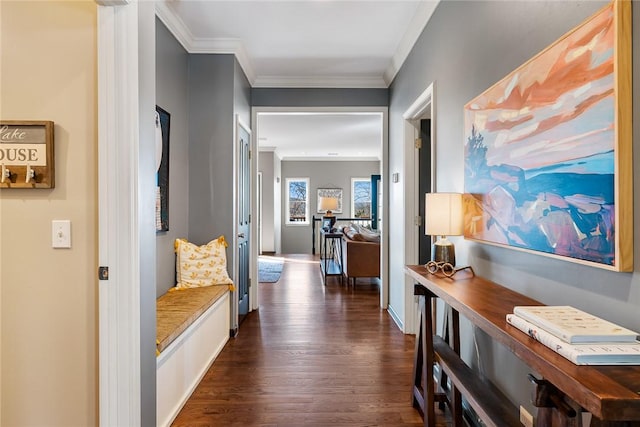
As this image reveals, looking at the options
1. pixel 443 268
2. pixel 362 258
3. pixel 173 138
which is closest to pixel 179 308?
pixel 173 138

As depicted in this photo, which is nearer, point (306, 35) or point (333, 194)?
point (306, 35)

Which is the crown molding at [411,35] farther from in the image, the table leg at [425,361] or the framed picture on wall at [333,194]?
the framed picture on wall at [333,194]

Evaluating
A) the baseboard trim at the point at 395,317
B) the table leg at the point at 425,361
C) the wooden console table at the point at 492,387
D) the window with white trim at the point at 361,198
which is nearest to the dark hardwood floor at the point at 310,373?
the baseboard trim at the point at 395,317

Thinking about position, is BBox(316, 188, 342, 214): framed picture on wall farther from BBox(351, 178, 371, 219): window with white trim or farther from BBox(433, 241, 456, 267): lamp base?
BBox(433, 241, 456, 267): lamp base

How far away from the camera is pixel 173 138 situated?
2867 mm

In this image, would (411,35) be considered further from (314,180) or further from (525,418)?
(314,180)

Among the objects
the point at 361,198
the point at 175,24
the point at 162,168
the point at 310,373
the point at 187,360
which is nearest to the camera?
the point at 187,360

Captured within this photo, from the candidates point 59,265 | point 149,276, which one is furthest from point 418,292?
point 59,265

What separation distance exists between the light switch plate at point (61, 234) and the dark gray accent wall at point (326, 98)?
2.92 m

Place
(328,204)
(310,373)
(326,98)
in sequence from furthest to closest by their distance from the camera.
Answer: (328,204)
(326,98)
(310,373)

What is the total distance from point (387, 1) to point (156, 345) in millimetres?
2695

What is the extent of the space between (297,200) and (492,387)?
8261 millimetres

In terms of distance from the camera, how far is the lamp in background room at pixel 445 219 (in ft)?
6.01

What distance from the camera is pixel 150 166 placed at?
1.57 m
